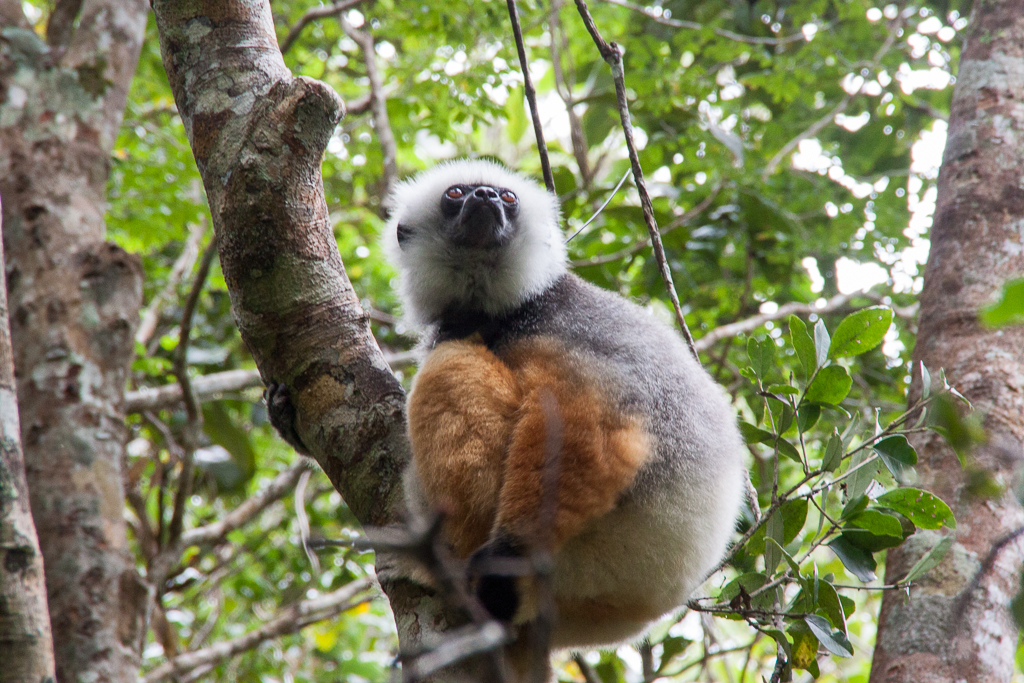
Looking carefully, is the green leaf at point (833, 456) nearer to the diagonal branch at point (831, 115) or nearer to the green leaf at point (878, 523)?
the green leaf at point (878, 523)

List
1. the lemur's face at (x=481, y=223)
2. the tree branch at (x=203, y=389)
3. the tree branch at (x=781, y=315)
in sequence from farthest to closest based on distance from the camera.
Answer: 1. the tree branch at (x=203, y=389)
2. the tree branch at (x=781, y=315)
3. the lemur's face at (x=481, y=223)

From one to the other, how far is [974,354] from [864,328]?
3.35 ft

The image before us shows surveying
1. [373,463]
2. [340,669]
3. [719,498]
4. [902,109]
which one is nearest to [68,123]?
[373,463]

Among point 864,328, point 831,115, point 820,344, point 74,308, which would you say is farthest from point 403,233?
point 831,115

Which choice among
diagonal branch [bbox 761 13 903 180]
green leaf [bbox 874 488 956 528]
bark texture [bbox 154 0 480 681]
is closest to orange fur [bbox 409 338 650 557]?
bark texture [bbox 154 0 480 681]

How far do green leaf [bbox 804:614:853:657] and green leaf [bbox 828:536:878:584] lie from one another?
0.20 meters

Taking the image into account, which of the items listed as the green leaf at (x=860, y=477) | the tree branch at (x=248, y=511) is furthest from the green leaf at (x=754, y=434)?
the tree branch at (x=248, y=511)

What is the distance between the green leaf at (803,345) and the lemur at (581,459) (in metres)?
0.39

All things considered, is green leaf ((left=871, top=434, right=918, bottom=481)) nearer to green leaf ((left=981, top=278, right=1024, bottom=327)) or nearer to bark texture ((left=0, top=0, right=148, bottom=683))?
green leaf ((left=981, top=278, right=1024, bottom=327))

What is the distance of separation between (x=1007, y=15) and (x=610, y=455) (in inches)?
132

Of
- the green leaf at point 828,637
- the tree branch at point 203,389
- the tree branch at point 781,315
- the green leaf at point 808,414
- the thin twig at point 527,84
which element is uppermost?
the thin twig at point 527,84

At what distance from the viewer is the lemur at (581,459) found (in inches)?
93.7

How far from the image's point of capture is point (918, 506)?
2.50 metres

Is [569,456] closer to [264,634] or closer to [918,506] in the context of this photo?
[918,506]
